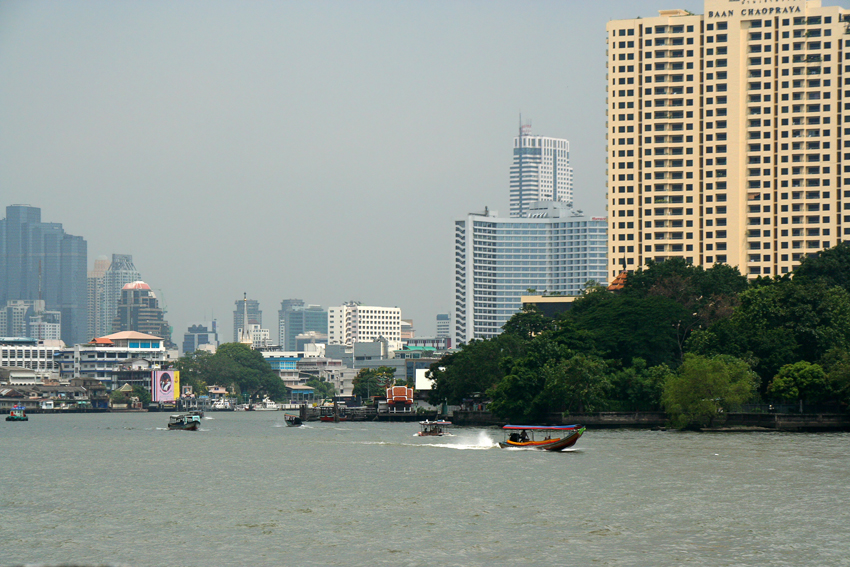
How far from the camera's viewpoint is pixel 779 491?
6084 cm

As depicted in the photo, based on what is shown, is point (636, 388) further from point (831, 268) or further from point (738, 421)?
point (831, 268)

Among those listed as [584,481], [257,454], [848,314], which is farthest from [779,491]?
[848,314]

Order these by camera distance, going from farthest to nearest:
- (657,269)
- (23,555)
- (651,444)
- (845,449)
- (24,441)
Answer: (657,269) → (24,441) → (651,444) → (845,449) → (23,555)

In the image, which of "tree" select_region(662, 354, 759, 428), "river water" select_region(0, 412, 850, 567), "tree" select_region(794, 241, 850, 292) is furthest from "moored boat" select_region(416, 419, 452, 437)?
"tree" select_region(794, 241, 850, 292)

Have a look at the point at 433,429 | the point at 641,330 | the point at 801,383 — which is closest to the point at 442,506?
the point at 801,383

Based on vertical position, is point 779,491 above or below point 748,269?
below

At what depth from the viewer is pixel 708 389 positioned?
106 meters

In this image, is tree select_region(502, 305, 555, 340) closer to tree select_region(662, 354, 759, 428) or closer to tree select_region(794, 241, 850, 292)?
tree select_region(794, 241, 850, 292)

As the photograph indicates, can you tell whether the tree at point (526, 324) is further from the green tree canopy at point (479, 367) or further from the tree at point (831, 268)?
the tree at point (831, 268)

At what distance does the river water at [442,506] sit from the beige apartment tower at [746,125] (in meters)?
104

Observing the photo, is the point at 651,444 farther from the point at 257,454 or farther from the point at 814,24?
the point at 814,24

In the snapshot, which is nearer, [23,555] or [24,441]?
[23,555]

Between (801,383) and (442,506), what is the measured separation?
2380 inches

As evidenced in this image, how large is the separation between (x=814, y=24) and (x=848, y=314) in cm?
9263
